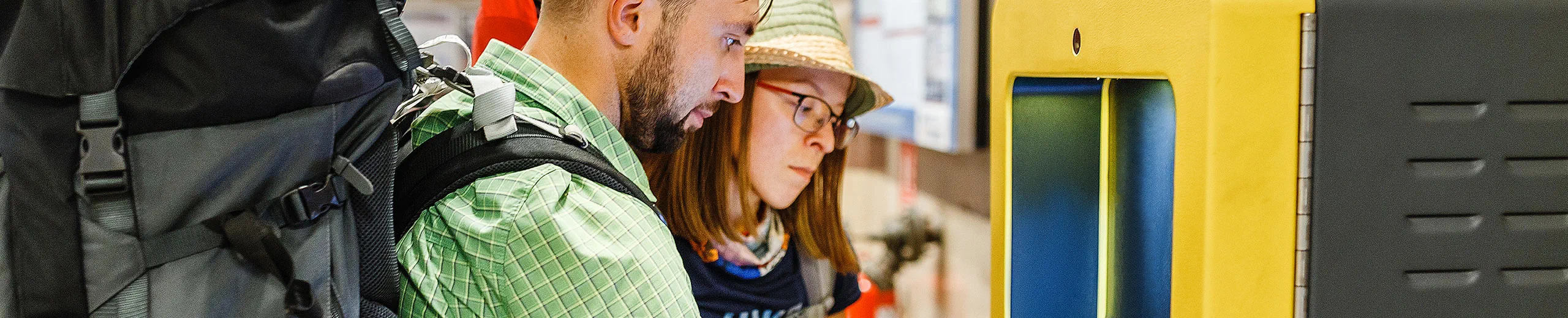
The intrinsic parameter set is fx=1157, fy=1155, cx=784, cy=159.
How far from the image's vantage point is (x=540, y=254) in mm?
915

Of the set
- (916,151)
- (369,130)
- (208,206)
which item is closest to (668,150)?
(369,130)

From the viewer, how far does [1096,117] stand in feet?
3.93

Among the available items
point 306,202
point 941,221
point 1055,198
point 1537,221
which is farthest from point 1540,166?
point 941,221

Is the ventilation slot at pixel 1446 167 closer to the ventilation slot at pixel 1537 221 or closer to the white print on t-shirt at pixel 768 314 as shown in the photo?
the ventilation slot at pixel 1537 221

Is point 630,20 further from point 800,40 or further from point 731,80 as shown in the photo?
point 800,40

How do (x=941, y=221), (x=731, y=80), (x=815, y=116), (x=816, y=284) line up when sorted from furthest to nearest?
(x=941, y=221), (x=816, y=284), (x=815, y=116), (x=731, y=80)

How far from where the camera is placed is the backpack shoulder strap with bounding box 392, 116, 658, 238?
967mm

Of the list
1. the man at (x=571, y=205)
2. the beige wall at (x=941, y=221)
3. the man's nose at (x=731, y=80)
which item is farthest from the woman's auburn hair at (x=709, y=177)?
the beige wall at (x=941, y=221)

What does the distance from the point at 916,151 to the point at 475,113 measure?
2714 millimetres

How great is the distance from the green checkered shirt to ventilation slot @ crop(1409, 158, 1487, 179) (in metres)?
0.56

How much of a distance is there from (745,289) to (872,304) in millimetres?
1210

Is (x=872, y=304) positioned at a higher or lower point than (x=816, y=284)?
lower

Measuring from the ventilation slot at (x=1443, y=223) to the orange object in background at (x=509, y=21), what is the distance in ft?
3.54

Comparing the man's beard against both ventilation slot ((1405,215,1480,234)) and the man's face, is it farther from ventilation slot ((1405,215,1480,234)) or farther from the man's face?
ventilation slot ((1405,215,1480,234))
